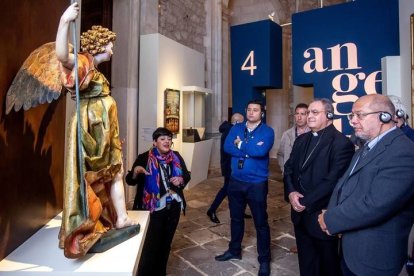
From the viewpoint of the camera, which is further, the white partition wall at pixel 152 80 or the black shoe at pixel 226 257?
the white partition wall at pixel 152 80

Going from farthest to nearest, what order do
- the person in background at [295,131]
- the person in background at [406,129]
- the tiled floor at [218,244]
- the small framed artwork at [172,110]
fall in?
the small framed artwork at [172,110] → the person in background at [295,131] → the tiled floor at [218,244] → the person in background at [406,129]

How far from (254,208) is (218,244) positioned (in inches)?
39.7

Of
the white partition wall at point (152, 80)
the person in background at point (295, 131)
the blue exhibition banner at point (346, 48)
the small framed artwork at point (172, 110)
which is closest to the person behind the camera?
the person in background at point (295, 131)

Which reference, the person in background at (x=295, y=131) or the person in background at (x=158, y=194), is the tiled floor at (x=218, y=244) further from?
the person in background at (x=295, y=131)

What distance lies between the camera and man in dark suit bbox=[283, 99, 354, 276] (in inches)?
95.4

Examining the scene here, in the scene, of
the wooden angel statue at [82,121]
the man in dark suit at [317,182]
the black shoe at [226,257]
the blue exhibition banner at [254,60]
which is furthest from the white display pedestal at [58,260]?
the blue exhibition banner at [254,60]

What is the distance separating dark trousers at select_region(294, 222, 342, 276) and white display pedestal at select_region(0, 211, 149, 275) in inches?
59.1

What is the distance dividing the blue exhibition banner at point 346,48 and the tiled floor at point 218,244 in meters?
1.77

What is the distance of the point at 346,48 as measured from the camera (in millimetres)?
4523

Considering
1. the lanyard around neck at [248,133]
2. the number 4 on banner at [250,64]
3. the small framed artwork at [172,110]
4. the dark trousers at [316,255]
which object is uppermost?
the number 4 on banner at [250,64]

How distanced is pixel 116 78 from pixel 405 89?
4.82 metres

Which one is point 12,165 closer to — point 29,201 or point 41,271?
point 29,201

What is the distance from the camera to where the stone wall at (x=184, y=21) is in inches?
282

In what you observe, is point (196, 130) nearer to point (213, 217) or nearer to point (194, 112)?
point (194, 112)
